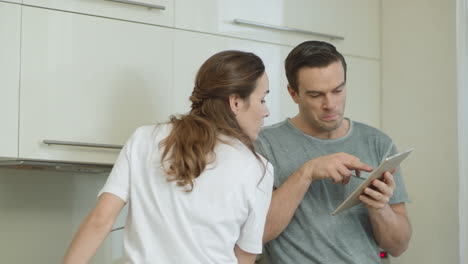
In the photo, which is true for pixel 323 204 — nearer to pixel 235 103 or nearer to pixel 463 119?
pixel 235 103

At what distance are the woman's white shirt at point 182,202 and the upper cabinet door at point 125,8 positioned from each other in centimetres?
74

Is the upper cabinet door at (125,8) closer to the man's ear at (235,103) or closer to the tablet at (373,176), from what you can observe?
the man's ear at (235,103)

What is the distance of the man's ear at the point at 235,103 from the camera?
1609mm

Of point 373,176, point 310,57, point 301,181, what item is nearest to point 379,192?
point 373,176

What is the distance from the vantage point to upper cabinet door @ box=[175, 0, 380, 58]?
2355mm

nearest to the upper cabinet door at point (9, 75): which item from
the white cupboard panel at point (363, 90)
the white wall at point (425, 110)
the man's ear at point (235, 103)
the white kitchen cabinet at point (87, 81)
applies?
the white kitchen cabinet at point (87, 81)

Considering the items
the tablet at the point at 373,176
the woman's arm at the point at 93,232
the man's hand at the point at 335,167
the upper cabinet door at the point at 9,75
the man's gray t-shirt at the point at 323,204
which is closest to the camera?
the woman's arm at the point at 93,232

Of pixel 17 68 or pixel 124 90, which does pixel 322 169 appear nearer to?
pixel 124 90

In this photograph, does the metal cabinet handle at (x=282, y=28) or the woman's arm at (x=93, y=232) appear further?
the metal cabinet handle at (x=282, y=28)

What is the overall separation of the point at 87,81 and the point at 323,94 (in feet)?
2.33

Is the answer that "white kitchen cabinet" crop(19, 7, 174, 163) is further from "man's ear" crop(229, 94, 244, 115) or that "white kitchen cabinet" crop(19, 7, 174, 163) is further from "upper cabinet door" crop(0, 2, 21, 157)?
"man's ear" crop(229, 94, 244, 115)

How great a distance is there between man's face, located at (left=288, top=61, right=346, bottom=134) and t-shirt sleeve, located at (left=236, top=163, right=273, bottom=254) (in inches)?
15.6

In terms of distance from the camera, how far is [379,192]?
1787 mm

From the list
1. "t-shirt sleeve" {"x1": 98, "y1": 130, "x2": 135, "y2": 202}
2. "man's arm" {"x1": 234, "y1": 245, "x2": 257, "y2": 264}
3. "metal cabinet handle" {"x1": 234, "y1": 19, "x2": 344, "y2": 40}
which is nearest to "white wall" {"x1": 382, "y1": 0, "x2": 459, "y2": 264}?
"metal cabinet handle" {"x1": 234, "y1": 19, "x2": 344, "y2": 40}
